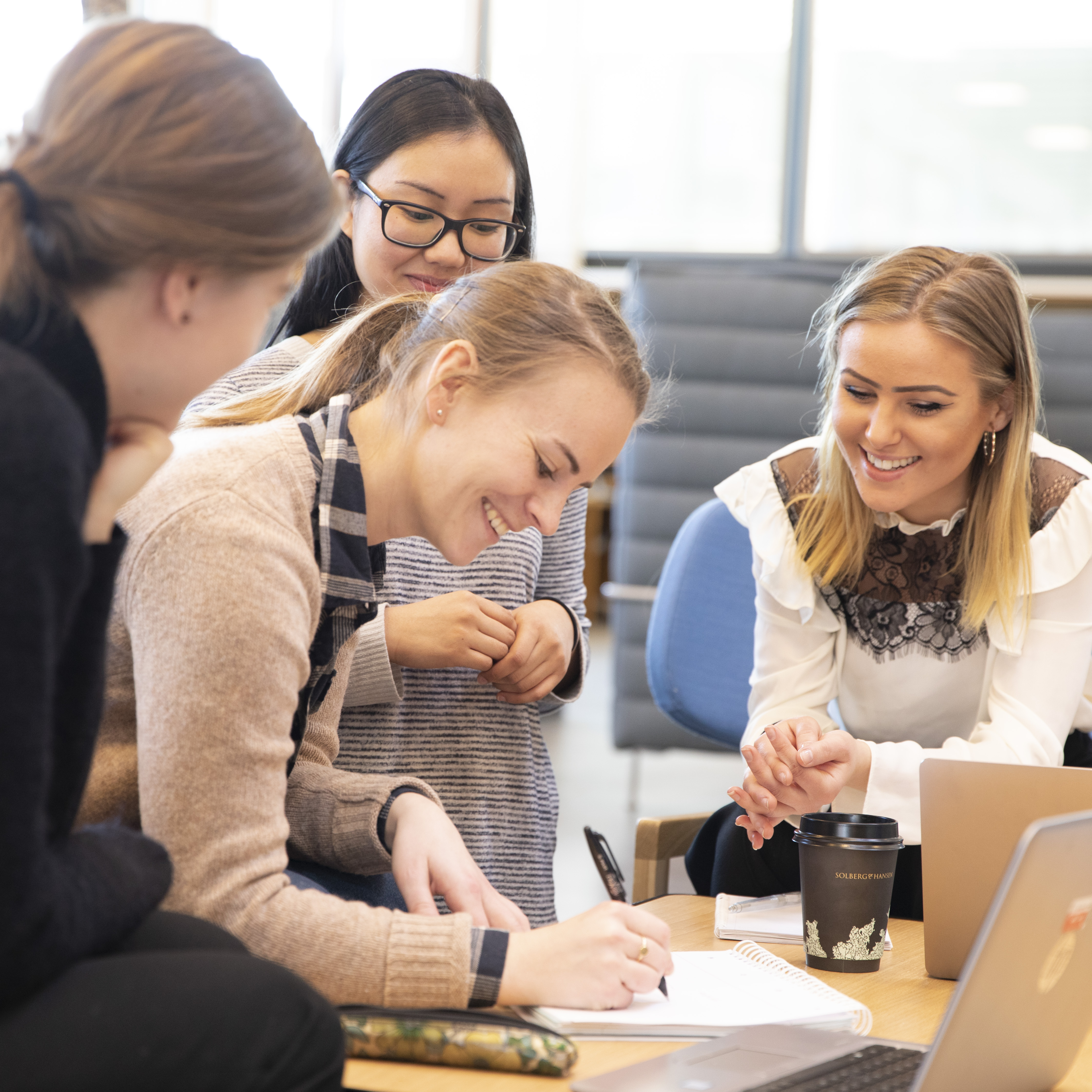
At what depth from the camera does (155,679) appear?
91 cm

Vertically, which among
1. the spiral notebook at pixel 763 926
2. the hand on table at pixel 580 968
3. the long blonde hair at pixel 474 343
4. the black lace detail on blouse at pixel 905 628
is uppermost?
the long blonde hair at pixel 474 343

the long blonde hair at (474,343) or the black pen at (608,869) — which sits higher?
the long blonde hair at (474,343)

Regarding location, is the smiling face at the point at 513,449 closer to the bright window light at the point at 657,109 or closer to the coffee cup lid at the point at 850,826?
the coffee cup lid at the point at 850,826

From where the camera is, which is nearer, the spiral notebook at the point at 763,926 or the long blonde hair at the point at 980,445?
the spiral notebook at the point at 763,926

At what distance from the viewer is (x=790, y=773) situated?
1.35 m

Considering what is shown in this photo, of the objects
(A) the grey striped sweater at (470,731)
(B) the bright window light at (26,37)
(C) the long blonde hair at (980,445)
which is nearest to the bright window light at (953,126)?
(B) the bright window light at (26,37)

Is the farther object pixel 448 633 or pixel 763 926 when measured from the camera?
pixel 448 633

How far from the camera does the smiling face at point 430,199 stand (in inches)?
62.4

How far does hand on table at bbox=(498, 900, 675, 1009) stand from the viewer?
0.90 m

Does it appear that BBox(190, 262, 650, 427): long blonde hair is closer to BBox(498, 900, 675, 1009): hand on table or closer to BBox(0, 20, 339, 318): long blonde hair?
BBox(0, 20, 339, 318): long blonde hair

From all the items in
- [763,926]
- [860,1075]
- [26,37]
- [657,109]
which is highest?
[657,109]

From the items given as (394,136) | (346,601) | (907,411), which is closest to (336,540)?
(346,601)

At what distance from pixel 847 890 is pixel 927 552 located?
717mm

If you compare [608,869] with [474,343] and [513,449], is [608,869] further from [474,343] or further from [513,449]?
[474,343]
